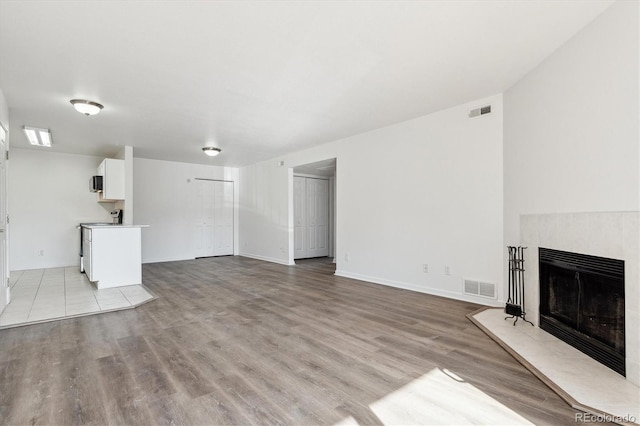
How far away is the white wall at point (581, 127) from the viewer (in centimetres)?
220

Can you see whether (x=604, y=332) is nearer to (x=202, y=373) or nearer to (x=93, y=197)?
(x=202, y=373)

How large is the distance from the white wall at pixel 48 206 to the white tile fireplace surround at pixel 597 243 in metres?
8.97

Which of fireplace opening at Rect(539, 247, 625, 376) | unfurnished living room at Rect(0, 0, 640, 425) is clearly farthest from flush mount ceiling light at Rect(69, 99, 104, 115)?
fireplace opening at Rect(539, 247, 625, 376)

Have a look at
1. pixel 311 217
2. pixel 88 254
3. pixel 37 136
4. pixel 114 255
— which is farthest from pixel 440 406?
pixel 37 136

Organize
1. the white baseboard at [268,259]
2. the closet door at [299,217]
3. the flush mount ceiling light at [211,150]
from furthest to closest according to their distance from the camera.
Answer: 1. the closet door at [299,217]
2. the white baseboard at [268,259]
3. the flush mount ceiling light at [211,150]

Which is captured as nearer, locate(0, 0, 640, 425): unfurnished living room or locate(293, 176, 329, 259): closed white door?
locate(0, 0, 640, 425): unfurnished living room

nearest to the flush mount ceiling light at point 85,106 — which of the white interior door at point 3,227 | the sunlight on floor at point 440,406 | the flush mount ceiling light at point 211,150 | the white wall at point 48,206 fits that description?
the white interior door at point 3,227

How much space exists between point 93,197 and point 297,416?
26.9 ft

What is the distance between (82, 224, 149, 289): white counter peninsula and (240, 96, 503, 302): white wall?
375 centimetres

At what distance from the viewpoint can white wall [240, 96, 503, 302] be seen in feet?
13.3

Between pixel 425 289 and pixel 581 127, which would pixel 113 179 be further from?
pixel 581 127

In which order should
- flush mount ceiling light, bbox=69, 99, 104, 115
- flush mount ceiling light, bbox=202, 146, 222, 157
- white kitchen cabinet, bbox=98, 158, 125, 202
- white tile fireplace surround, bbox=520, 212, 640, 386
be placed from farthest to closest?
flush mount ceiling light, bbox=202, 146, 222, 157
white kitchen cabinet, bbox=98, 158, 125, 202
flush mount ceiling light, bbox=69, 99, 104, 115
white tile fireplace surround, bbox=520, 212, 640, 386

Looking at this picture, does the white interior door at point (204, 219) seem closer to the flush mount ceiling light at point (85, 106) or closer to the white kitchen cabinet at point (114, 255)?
the white kitchen cabinet at point (114, 255)

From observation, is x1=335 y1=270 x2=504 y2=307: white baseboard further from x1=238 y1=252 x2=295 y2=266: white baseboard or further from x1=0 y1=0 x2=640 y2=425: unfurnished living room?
x1=238 y1=252 x2=295 y2=266: white baseboard
